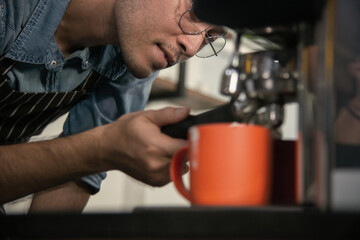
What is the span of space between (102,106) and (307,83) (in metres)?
1.02

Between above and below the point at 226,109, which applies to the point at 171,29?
above

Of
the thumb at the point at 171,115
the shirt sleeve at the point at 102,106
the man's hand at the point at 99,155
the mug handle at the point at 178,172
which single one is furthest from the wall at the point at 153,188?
the mug handle at the point at 178,172

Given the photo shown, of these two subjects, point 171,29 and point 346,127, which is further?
point 171,29

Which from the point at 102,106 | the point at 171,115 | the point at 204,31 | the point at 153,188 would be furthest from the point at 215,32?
the point at 153,188

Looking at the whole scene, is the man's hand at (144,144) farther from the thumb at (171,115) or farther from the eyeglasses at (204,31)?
the eyeglasses at (204,31)

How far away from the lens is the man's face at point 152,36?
4.47 feet

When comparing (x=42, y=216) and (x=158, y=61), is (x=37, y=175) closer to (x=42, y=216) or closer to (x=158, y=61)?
(x=158, y=61)

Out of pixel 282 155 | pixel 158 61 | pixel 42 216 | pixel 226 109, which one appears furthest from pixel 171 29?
pixel 42 216

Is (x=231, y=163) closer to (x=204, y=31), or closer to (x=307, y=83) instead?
(x=307, y=83)

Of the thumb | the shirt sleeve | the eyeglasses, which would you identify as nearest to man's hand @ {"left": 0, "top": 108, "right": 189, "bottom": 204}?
the thumb

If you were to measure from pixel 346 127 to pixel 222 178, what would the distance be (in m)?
0.18

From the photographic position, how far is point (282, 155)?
0.66 m

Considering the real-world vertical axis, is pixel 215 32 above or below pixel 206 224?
above

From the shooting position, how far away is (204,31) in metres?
1.37
